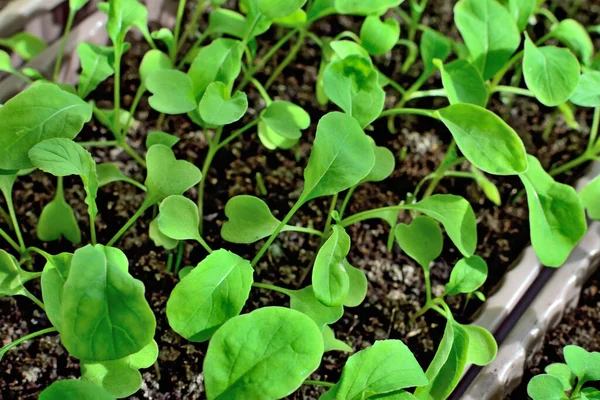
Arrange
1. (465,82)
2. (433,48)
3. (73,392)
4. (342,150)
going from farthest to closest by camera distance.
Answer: (433,48), (465,82), (342,150), (73,392)

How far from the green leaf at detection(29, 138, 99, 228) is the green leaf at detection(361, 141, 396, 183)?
0.29 metres

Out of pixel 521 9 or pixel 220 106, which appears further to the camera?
pixel 521 9

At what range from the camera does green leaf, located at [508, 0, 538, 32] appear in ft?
2.73

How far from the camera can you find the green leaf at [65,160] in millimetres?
614

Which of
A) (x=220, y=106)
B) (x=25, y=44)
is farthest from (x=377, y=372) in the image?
(x=25, y=44)

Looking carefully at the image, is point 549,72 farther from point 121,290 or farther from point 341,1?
point 121,290

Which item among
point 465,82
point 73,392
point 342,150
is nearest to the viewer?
point 73,392

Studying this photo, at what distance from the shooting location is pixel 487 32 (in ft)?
2.60

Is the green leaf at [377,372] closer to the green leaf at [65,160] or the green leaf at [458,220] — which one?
the green leaf at [458,220]

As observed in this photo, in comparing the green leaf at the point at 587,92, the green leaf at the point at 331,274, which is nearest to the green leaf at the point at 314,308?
the green leaf at the point at 331,274

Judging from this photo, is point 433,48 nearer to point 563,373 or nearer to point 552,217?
point 552,217

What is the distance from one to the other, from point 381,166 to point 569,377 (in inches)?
11.6

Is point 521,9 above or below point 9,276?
above

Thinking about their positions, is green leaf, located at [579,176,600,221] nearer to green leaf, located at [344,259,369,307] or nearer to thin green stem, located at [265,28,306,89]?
green leaf, located at [344,259,369,307]
